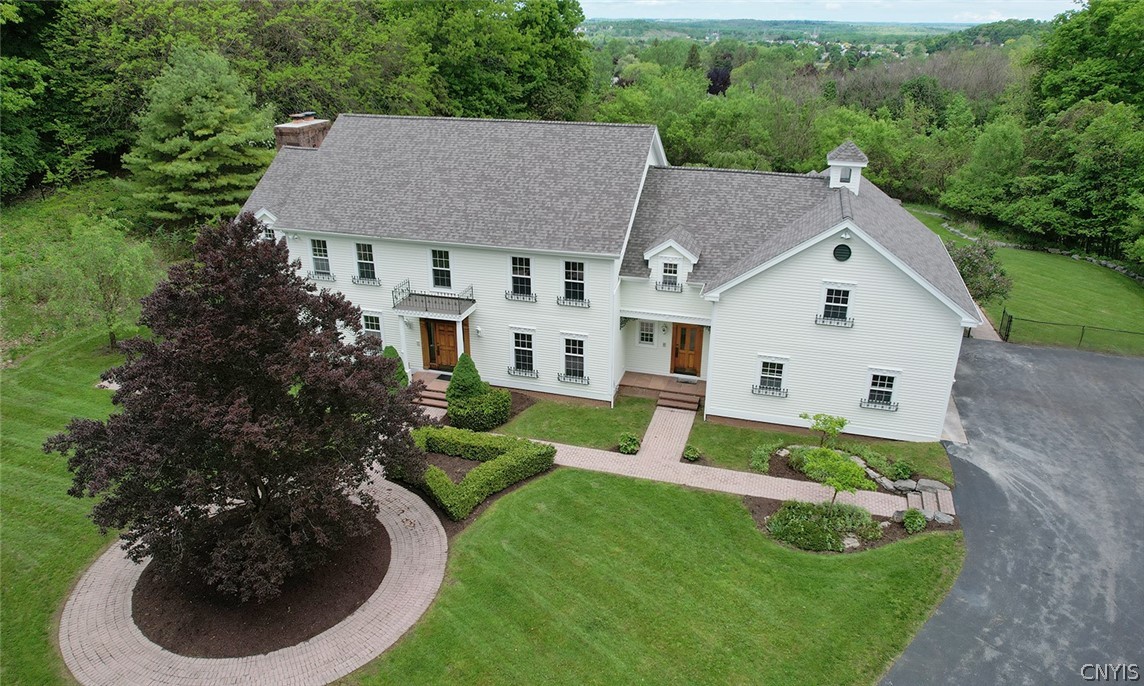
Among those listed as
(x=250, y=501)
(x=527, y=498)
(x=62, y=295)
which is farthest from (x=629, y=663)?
(x=62, y=295)

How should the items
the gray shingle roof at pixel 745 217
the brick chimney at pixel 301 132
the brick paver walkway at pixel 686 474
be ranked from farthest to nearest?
1. the brick chimney at pixel 301 132
2. the gray shingle roof at pixel 745 217
3. the brick paver walkway at pixel 686 474

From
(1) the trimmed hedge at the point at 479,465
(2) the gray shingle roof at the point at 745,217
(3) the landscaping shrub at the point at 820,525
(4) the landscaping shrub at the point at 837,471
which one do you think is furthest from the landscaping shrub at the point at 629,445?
(4) the landscaping shrub at the point at 837,471

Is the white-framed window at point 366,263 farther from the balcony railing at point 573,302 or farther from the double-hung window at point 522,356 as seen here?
the balcony railing at point 573,302

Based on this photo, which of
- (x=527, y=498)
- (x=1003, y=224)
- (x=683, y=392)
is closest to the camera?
(x=527, y=498)

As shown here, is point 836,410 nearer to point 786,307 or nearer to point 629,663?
point 786,307

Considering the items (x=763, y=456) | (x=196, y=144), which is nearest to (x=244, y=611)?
(x=763, y=456)

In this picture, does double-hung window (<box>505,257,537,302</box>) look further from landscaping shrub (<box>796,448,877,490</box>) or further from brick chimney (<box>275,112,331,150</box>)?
brick chimney (<box>275,112,331,150</box>)

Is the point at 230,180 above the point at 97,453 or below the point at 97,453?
above

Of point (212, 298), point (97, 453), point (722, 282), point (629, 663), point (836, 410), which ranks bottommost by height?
point (629, 663)

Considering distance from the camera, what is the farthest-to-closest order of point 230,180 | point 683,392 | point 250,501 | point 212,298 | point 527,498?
point 230,180 < point 683,392 < point 527,498 < point 250,501 < point 212,298
